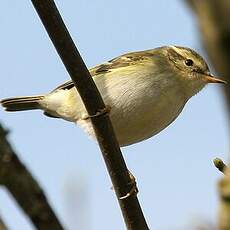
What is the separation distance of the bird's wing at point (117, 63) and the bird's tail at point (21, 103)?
2.46 feet

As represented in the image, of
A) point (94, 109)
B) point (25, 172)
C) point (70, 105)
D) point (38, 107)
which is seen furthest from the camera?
point (38, 107)

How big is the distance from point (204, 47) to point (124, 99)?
17.1 feet

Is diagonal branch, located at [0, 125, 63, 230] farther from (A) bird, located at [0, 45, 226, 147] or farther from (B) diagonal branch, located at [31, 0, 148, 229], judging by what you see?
(A) bird, located at [0, 45, 226, 147]

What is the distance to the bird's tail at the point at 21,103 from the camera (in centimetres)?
798

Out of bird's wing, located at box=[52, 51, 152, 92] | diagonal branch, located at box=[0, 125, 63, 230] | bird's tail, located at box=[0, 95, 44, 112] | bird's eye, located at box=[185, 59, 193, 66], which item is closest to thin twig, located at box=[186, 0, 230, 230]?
diagonal branch, located at box=[0, 125, 63, 230]

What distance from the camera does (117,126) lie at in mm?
6414

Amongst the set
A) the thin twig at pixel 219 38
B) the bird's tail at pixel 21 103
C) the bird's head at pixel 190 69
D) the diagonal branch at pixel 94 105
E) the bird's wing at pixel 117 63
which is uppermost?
the thin twig at pixel 219 38

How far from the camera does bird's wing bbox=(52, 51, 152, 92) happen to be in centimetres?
693

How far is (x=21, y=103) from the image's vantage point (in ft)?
27.4

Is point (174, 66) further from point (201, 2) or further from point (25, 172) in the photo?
point (201, 2)

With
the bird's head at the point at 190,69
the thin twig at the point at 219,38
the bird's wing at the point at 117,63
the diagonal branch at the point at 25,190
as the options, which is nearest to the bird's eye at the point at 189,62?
the bird's head at the point at 190,69

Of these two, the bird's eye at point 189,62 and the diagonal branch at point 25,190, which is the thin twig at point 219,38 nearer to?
the diagonal branch at point 25,190

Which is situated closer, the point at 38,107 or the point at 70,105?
the point at 70,105

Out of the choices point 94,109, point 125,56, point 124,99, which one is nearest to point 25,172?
point 94,109
